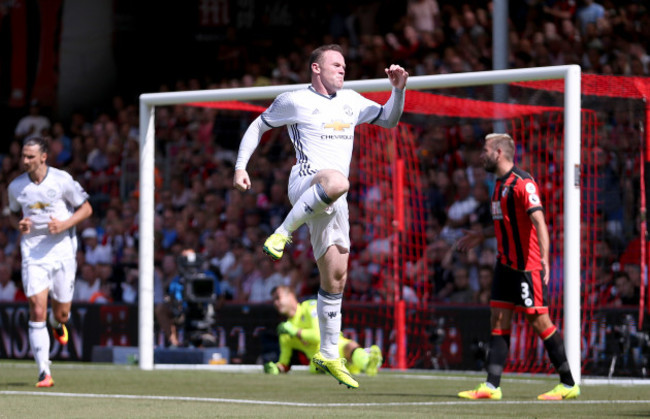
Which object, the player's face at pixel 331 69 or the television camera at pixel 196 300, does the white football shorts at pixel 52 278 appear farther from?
the player's face at pixel 331 69

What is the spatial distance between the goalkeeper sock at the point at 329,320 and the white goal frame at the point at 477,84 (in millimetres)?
3467

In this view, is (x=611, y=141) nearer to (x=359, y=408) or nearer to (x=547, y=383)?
(x=547, y=383)

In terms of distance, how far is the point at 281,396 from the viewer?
10344mm

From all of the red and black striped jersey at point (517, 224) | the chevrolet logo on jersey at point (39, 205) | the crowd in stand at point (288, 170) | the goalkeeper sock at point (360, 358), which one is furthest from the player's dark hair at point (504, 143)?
the chevrolet logo on jersey at point (39, 205)

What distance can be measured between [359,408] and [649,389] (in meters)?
3.30

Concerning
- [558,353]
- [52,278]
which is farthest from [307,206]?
[52,278]

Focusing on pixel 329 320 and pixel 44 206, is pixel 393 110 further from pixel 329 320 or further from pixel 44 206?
pixel 44 206

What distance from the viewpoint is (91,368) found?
14398mm

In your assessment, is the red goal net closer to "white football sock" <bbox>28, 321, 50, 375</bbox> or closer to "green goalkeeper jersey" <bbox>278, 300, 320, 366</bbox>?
"green goalkeeper jersey" <bbox>278, 300, 320, 366</bbox>

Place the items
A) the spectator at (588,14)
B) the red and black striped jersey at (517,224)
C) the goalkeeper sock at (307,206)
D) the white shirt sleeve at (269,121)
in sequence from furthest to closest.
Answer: the spectator at (588,14) → the red and black striped jersey at (517,224) → the white shirt sleeve at (269,121) → the goalkeeper sock at (307,206)

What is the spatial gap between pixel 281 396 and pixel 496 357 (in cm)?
179

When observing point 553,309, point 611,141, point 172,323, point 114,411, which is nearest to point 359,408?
point 114,411

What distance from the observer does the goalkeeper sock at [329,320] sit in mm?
8345

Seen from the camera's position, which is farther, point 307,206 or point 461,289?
point 461,289
